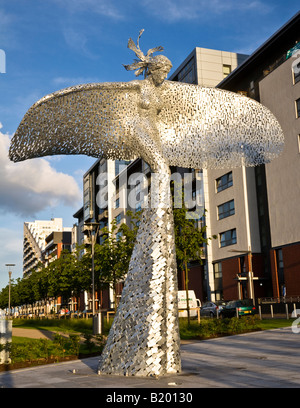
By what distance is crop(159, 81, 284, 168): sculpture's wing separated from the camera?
8375mm

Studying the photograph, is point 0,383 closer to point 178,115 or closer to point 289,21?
point 178,115

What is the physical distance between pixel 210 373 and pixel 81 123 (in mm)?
5000

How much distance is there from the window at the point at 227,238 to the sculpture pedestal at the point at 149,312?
37.0 metres

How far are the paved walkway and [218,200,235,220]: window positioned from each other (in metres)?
31.9

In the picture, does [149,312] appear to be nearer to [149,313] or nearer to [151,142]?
[149,313]

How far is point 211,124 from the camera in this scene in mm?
8383

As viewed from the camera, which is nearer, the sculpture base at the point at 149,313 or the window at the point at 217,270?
the sculpture base at the point at 149,313

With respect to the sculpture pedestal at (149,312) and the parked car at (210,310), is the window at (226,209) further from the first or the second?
the sculpture pedestal at (149,312)

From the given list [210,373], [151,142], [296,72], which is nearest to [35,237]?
[296,72]

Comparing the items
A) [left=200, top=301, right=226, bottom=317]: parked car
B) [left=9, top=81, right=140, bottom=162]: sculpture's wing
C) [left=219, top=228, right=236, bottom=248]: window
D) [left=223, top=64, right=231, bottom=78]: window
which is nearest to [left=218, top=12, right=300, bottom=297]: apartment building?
[left=219, top=228, right=236, bottom=248]: window

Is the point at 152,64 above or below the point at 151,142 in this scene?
above

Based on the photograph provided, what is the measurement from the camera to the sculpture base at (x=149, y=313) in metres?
7.43

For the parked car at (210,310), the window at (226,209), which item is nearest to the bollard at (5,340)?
the parked car at (210,310)

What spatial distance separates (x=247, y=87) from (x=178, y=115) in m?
37.9
